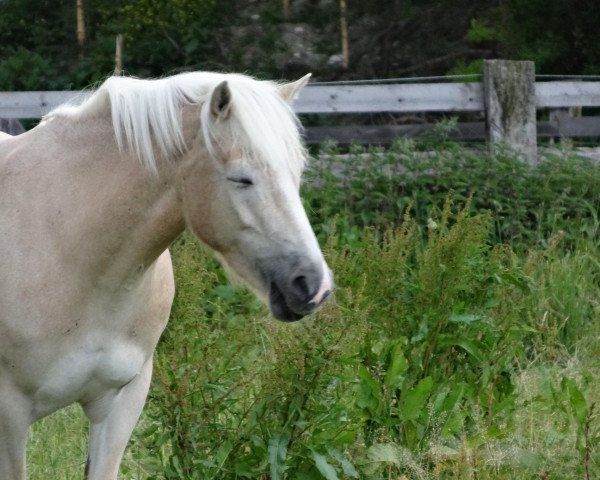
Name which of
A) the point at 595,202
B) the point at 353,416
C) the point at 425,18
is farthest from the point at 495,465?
the point at 425,18

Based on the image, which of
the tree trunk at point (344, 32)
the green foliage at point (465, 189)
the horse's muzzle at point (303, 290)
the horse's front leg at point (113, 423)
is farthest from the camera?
the tree trunk at point (344, 32)

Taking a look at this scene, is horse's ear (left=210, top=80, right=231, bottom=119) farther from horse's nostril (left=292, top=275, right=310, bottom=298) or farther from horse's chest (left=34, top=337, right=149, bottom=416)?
horse's chest (left=34, top=337, right=149, bottom=416)

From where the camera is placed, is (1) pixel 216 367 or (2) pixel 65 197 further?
(1) pixel 216 367

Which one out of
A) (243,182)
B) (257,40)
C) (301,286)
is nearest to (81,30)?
(257,40)

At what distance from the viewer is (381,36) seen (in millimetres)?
9945

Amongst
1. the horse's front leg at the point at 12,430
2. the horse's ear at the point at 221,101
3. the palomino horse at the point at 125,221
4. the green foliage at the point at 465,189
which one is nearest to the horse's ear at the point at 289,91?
the palomino horse at the point at 125,221

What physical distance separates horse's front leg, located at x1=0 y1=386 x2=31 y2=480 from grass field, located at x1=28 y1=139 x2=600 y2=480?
35 cm

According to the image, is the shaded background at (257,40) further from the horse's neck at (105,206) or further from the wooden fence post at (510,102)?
the horse's neck at (105,206)

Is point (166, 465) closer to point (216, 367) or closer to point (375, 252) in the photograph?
point (216, 367)

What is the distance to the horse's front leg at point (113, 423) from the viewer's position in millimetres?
3229

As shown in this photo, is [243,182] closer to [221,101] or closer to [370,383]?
[221,101]

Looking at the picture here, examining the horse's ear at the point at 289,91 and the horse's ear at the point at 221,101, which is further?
the horse's ear at the point at 289,91

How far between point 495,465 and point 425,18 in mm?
6896

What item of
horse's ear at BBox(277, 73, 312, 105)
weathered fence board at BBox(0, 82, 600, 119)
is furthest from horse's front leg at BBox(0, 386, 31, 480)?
weathered fence board at BBox(0, 82, 600, 119)
